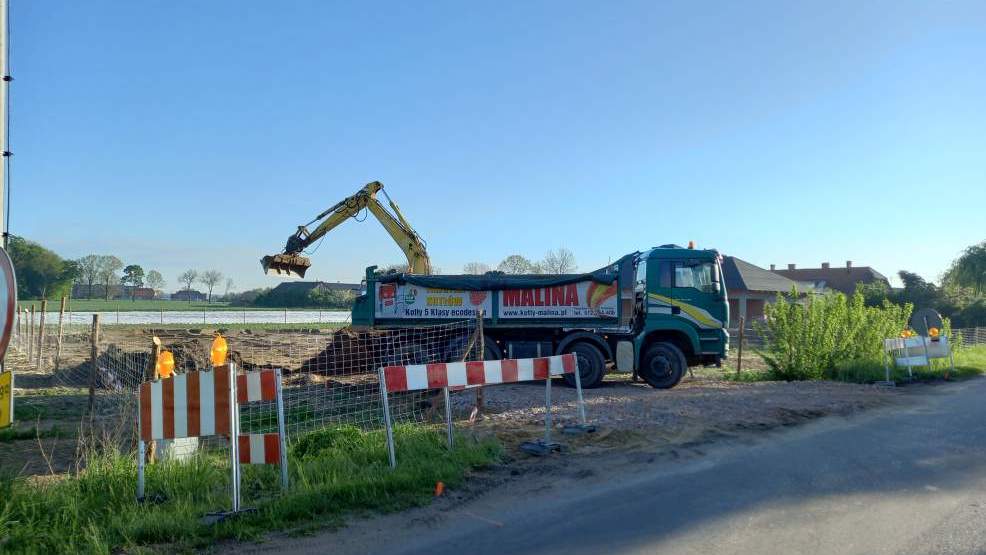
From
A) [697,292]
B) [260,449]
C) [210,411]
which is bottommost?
[260,449]

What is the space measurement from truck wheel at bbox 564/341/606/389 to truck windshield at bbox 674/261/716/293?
2.37m

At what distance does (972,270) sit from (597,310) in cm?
4627

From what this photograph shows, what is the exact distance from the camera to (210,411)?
19.7ft

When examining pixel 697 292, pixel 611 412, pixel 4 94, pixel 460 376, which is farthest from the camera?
pixel 697 292

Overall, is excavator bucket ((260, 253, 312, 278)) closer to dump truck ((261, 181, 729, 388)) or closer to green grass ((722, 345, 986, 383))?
dump truck ((261, 181, 729, 388))

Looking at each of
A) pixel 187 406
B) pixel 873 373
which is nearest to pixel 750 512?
pixel 187 406

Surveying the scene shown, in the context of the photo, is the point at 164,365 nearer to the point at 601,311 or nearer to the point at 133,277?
the point at 601,311

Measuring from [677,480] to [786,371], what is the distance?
12.6 m

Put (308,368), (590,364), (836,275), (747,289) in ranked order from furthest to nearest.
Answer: (836,275) → (747,289) → (308,368) → (590,364)

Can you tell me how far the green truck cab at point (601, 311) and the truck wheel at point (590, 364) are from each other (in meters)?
0.02

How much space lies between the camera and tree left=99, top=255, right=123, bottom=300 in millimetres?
83438

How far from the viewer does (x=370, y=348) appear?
54.3 ft

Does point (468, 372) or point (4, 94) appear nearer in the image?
point (4, 94)

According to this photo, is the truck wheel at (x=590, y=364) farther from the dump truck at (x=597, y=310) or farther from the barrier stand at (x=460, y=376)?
the barrier stand at (x=460, y=376)
